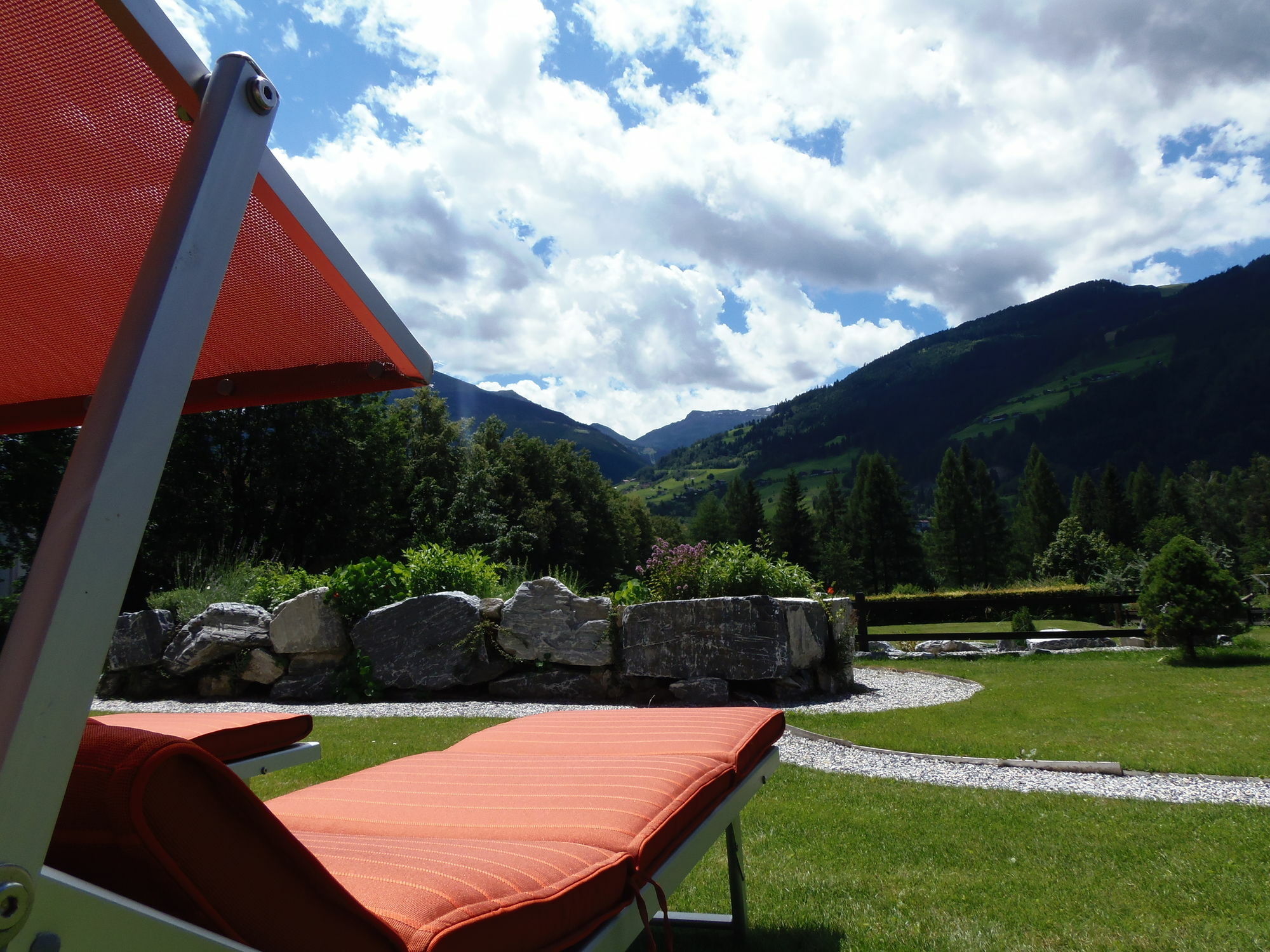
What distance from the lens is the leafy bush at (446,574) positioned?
970cm

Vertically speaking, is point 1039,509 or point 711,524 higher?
point 1039,509

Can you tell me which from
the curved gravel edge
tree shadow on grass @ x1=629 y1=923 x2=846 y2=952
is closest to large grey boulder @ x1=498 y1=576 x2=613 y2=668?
the curved gravel edge

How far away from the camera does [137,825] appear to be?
0.86 meters

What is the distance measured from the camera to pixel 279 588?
10203 millimetres

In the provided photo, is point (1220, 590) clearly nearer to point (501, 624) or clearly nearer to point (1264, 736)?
point (1264, 736)

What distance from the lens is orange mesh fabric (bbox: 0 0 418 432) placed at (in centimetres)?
106

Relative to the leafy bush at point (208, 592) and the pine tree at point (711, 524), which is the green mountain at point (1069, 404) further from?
the leafy bush at point (208, 592)

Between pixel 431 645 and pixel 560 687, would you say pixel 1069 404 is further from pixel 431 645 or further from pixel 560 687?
pixel 431 645

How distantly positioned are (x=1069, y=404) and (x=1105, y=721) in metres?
138

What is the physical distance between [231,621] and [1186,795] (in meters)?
8.90

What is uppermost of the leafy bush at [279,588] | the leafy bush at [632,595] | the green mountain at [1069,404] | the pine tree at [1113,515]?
the green mountain at [1069,404]

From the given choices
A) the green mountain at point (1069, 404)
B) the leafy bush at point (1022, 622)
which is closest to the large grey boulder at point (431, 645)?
the leafy bush at point (1022, 622)

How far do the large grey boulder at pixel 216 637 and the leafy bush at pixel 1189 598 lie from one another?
1151 cm

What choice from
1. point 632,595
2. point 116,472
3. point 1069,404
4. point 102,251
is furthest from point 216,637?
point 1069,404
